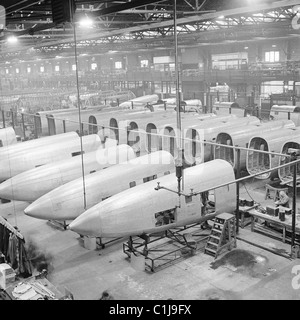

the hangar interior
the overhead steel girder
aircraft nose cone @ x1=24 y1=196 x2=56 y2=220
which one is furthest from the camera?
aircraft nose cone @ x1=24 y1=196 x2=56 y2=220

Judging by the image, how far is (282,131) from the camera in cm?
2048

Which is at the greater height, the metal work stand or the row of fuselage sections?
the row of fuselage sections

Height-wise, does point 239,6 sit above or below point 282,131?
above

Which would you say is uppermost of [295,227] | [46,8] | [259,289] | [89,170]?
[46,8]

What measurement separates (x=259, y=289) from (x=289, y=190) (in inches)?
347

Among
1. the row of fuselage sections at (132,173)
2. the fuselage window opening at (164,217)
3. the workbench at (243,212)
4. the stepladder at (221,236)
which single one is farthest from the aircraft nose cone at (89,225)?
the workbench at (243,212)

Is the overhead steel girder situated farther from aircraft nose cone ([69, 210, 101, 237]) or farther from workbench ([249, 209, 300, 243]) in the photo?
workbench ([249, 209, 300, 243])

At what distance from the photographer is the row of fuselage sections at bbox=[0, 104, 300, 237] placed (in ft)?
42.0

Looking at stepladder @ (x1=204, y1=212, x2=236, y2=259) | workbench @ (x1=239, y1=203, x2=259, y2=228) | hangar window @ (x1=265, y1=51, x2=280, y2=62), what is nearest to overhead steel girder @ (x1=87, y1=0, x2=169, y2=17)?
stepladder @ (x1=204, y1=212, x2=236, y2=259)

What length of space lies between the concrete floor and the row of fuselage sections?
1109 millimetres

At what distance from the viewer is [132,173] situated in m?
15.6

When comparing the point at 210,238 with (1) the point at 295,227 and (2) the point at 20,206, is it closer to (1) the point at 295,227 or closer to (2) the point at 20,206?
(1) the point at 295,227

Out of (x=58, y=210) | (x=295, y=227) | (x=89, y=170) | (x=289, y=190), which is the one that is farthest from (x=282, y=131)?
(x=58, y=210)

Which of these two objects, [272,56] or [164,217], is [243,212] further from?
[272,56]
